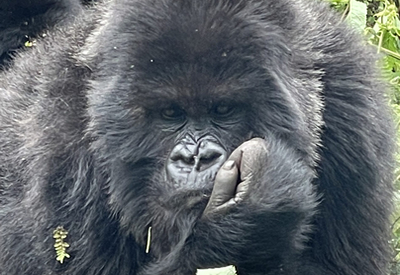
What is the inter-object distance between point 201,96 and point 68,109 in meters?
0.72

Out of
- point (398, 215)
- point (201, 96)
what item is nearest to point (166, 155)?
point (201, 96)

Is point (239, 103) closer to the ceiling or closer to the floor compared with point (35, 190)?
closer to the ceiling

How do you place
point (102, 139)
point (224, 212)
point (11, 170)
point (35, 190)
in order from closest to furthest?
point (224, 212) < point (102, 139) < point (35, 190) < point (11, 170)

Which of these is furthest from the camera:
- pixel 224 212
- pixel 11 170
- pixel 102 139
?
pixel 11 170

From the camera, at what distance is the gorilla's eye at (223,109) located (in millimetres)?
4176

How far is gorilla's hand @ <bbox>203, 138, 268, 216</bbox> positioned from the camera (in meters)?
3.98

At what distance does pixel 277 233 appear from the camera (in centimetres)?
411

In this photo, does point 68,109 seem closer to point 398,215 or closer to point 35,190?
point 35,190

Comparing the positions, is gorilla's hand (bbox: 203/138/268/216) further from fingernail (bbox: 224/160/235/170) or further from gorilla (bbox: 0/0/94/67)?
gorilla (bbox: 0/0/94/67)

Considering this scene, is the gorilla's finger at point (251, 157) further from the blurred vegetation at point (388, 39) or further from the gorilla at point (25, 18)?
the gorilla at point (25, 18)

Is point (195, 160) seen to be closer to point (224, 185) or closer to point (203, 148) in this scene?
point (203, 148)

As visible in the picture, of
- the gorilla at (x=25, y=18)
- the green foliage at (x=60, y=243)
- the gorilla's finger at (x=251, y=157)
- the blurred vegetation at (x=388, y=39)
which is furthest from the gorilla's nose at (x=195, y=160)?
the gorilla at (x=25, y=18)

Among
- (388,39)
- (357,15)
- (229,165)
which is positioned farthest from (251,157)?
(388,39)

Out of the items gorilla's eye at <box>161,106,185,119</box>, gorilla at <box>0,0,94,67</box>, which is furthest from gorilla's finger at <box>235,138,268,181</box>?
gorilla at <box>0,0,94,67</box>
